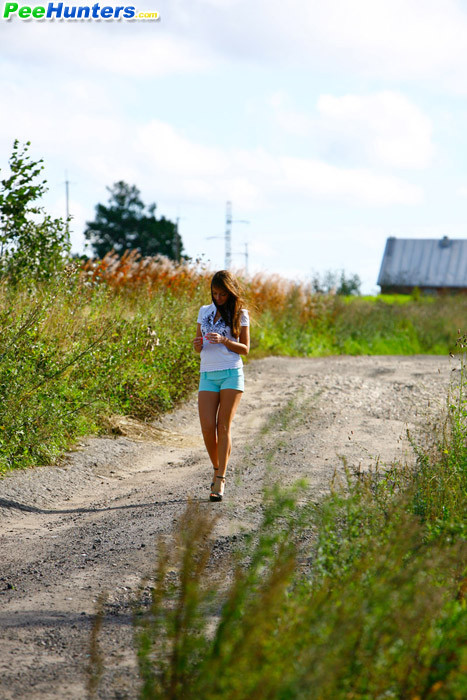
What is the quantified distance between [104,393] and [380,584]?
7.37 m

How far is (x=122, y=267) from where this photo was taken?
15461 millimetres

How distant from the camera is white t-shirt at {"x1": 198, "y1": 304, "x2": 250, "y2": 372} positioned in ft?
21.7

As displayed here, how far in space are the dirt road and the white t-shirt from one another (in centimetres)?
62

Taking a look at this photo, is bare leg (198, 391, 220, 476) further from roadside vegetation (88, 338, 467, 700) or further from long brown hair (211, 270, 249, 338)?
roadside vegetation (88, 338, 467, 700)

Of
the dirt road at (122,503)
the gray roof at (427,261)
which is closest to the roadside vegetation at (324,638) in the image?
the dirt road at (122,503)

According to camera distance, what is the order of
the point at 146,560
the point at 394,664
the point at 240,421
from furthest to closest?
the point at 240,421
the point at 146,560
the point at 394,664

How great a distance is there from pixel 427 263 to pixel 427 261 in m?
0.18

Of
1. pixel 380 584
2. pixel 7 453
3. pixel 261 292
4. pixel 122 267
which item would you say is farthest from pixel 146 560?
pixel 261 292

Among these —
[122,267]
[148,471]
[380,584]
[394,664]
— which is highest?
[122,267]

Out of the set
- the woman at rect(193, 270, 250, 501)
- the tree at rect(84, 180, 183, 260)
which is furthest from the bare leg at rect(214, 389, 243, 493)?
the tree at rect(84, 180, 183, 260)

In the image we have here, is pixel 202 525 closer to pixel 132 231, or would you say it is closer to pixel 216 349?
pixel 216 349

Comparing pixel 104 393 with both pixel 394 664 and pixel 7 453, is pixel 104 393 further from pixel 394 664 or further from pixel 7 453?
pixel 394 664

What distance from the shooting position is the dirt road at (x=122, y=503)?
12.4ft

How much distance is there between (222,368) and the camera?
21.7 ft
